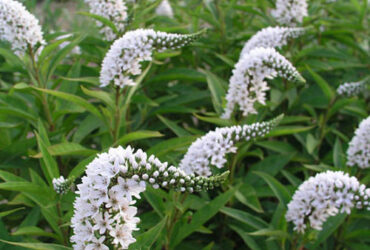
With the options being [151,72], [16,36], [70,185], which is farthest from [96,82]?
[70,185]

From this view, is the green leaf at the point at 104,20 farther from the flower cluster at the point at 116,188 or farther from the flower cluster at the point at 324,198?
the flower cluster at the point at 324,198

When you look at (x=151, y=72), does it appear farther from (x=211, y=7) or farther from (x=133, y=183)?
(x=133, y=183)

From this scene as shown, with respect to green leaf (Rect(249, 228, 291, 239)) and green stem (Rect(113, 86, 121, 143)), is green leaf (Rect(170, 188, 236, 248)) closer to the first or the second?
green leaf (Rect(249, 228, 291, 239))

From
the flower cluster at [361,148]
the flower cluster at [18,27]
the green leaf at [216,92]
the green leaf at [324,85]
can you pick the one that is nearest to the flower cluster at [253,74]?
the green leaf at [216,92]

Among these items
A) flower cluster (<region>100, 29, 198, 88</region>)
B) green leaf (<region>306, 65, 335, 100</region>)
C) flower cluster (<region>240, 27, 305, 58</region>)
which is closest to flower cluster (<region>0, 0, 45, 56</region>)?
flower cluster (<region>100, 29, 198, 88</region>)

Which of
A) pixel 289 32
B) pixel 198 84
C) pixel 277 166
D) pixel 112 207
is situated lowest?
pixel 277 166

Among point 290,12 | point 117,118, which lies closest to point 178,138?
point 117,118

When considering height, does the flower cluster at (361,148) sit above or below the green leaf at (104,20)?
below
